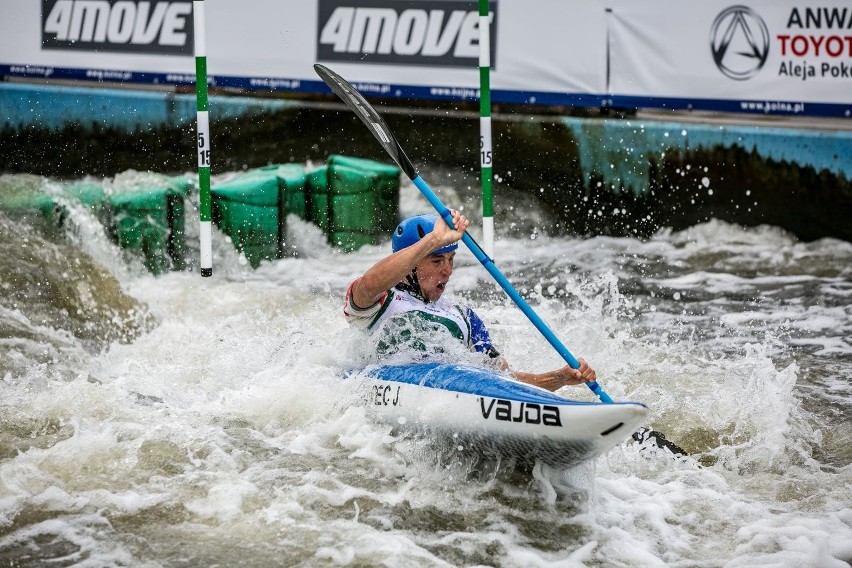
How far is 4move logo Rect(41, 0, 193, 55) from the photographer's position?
9.73 m

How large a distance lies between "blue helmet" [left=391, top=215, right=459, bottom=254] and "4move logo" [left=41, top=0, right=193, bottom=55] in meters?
5.57

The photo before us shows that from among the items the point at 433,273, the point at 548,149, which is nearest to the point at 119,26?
the point at 548,149

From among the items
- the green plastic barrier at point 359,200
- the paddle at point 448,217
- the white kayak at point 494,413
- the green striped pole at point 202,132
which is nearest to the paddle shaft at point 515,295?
the paddle at point 448,217

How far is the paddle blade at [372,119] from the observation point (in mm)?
4945

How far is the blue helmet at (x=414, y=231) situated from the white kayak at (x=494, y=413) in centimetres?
54

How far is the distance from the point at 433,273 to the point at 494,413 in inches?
30.8

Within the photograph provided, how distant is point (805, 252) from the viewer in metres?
8.90

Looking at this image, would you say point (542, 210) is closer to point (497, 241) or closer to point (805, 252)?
point (497, 241)

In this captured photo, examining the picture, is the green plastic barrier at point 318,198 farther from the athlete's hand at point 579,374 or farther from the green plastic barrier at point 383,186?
the athlete's hand at point 579,374

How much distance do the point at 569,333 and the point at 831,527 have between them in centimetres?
245

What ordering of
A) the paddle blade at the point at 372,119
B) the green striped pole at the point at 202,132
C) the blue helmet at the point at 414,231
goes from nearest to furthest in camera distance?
the blue helmet at the point at 414,231 < the paddle blade at the point at 372,119 < the green striped pole at the point at 202,132

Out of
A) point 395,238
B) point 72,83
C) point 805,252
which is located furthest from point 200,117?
point 805,252

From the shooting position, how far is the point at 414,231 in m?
4.82

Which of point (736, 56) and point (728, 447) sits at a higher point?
point (736, 56)
